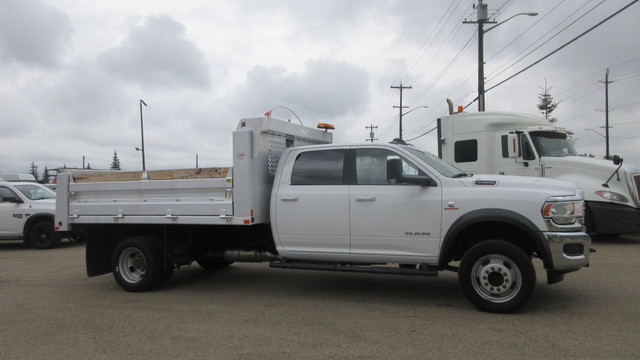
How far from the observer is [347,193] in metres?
5.66

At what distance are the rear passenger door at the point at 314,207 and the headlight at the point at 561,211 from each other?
2.20 m

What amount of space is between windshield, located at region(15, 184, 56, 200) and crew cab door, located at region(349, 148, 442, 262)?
32.3ft

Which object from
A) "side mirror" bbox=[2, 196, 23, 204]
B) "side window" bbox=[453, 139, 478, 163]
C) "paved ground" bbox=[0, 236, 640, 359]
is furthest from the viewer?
"side mirror" bbox=[2, 196, 23, 204]

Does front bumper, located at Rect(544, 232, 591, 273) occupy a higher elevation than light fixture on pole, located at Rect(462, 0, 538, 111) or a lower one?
lower

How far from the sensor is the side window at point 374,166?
5.57 m

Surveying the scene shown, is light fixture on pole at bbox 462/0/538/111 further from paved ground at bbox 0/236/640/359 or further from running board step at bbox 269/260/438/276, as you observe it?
running board step at bbox 269/260/438/276

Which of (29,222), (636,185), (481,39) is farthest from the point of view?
(481,39)

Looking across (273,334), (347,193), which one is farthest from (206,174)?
(273,334)

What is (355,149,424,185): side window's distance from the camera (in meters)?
5.57

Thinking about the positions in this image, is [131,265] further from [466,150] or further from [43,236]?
[466,150]

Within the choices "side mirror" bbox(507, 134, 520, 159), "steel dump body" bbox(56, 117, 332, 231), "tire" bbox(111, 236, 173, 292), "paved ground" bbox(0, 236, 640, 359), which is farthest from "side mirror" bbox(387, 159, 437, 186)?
"side mirror" bbox(507, 134, 520, 159)

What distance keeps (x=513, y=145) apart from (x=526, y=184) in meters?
5.69

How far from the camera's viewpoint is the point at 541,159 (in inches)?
408

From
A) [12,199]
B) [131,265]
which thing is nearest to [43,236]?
[12,199]
